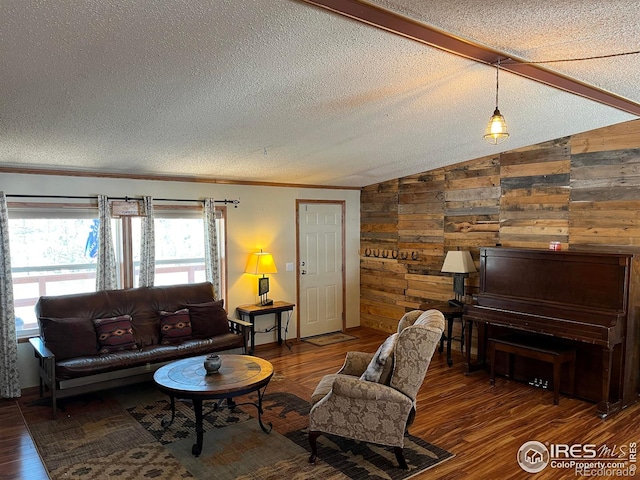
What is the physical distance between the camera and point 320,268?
696 centimetres

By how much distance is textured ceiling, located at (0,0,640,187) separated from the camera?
232cm

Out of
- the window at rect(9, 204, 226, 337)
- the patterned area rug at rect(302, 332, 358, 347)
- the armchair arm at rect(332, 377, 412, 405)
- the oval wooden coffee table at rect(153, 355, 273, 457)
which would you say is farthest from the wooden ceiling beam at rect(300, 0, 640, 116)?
the patterned area rug at rect(302, 332, 358, 347)

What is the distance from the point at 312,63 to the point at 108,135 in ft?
6.37

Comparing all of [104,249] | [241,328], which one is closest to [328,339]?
[241,328]

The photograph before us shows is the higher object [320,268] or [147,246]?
[147,246]

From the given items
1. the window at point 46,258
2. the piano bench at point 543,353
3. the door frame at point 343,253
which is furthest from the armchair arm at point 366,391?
the door frame at point 343,253

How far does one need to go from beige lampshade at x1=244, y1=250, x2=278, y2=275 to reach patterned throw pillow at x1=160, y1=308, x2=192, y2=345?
45.2 inches

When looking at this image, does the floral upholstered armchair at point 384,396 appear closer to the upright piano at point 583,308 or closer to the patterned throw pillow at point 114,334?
the upright piano at point 583,308

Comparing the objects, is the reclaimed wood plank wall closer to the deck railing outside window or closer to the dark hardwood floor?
the dark hardwood floor

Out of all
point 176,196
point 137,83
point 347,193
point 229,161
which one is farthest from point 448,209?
point 137,83

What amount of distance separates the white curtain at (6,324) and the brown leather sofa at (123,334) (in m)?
0.22

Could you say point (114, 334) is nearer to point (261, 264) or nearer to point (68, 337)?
point (68, 337)

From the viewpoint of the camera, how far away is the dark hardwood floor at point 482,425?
10.8 feet

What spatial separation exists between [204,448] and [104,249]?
2.49 m
